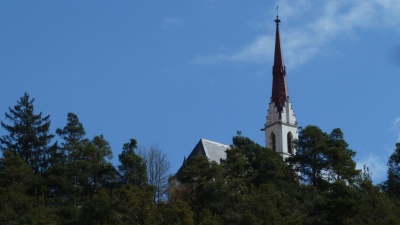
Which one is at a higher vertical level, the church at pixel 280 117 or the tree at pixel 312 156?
the church at pixel 280 117

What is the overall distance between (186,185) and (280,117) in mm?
35172

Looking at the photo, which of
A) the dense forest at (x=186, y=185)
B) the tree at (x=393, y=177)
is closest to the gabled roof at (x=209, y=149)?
the dense forest at (x=186, y=185)

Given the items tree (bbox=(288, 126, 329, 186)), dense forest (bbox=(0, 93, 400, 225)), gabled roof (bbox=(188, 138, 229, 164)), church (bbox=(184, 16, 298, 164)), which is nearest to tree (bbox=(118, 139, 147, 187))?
dense forest (bbox=(0, 93, 400, 225))

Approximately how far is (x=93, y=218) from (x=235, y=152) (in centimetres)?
1294

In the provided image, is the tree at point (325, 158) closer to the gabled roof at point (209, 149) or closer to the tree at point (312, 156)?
the tree at point (312, 156)

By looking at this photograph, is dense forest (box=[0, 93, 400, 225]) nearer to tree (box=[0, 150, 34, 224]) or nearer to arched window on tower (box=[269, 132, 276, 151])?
tree (box=[0, 150, 34, 224])

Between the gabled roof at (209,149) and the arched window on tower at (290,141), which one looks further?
the arched window on tower at (290,141)

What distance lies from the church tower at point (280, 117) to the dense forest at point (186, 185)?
2511cm

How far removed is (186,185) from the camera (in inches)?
2269

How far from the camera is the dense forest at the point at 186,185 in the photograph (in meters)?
49.8

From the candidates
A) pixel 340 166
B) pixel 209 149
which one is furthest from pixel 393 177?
pixel 209 149

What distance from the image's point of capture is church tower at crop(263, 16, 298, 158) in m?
90.5

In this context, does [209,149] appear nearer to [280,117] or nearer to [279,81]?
[280,117]

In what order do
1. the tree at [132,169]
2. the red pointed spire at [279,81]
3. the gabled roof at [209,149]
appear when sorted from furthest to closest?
1. the red pointed spire at [279,81]
2. the gabled roof at [209,149]
3. the tree at [132,169]
